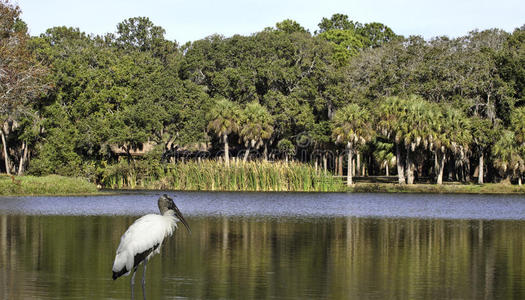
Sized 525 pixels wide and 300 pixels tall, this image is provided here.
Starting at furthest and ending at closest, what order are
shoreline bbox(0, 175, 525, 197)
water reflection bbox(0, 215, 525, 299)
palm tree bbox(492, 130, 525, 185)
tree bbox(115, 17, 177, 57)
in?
tree bbox(115, 17, 177, 57) < palm tree bbox(492, 130, 525, 185) < shoreline bbox(0, 175, 525, 197) < water reflection bbox(0, 215, 525, 299)

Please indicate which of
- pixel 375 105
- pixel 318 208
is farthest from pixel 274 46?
pixel 318 208

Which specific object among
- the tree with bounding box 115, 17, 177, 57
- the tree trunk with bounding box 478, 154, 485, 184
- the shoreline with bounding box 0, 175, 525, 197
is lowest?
the shoreline with bounding box 0, 175, 525, 197

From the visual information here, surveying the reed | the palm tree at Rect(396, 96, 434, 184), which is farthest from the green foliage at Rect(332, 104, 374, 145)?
the reed

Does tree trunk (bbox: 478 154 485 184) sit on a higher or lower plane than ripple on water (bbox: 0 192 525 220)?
higher

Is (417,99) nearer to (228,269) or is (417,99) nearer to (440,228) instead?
(440,228)

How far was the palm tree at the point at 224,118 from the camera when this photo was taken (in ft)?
224

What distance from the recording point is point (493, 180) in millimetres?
69125

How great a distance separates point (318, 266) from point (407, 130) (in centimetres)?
4607

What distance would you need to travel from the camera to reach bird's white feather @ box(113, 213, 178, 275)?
13.1 m

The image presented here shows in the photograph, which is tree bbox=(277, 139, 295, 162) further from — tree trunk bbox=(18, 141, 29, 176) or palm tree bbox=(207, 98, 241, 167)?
tree trunk bbox=(18, 141, 29, 176)

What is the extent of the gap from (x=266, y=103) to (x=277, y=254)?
175 ft

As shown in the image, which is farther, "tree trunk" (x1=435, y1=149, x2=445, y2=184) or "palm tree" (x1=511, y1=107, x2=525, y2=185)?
"tree trunk" (x1=435, y1=149, x2=445, y2=184)

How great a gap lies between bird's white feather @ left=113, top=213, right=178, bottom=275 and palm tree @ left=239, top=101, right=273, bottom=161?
54688 millimetres

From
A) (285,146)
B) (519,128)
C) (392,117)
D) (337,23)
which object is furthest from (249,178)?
Answer: (337,23)
